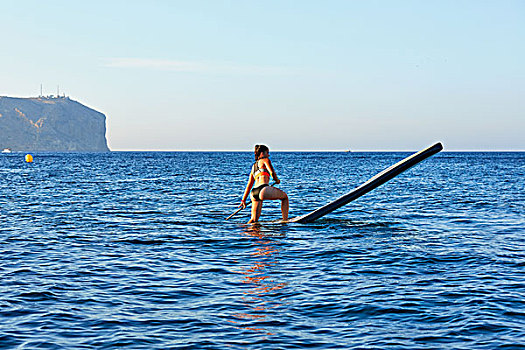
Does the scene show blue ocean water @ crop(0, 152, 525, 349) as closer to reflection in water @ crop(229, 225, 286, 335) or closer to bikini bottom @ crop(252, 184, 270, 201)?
reflection in water @ crop(229, 225, 286, 335)

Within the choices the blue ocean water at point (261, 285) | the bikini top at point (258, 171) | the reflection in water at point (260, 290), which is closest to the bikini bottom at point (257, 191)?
the bikini top at point (258, 171)

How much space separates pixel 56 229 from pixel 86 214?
14.8ft

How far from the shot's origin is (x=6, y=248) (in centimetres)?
1330

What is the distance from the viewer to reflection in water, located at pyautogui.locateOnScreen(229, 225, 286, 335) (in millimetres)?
7562

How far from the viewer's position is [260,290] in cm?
924

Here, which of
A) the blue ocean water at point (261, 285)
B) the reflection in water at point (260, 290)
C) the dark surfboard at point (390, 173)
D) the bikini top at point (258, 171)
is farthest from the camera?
the bikini top at point (258, 171)

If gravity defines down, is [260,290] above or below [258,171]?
below

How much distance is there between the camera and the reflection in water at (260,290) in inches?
298

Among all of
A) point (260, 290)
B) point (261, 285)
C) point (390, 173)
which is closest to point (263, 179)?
point (390, 173)

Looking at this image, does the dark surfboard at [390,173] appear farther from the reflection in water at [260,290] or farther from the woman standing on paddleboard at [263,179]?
the reflection in water at [260,290]

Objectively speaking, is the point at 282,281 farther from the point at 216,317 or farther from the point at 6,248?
the point at 6,248

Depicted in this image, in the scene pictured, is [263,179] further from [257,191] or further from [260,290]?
[260,290]

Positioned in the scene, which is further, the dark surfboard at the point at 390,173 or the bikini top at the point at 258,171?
Answer: the bikini top at the point at 258,171

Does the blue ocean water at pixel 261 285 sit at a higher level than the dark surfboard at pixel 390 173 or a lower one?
lower
